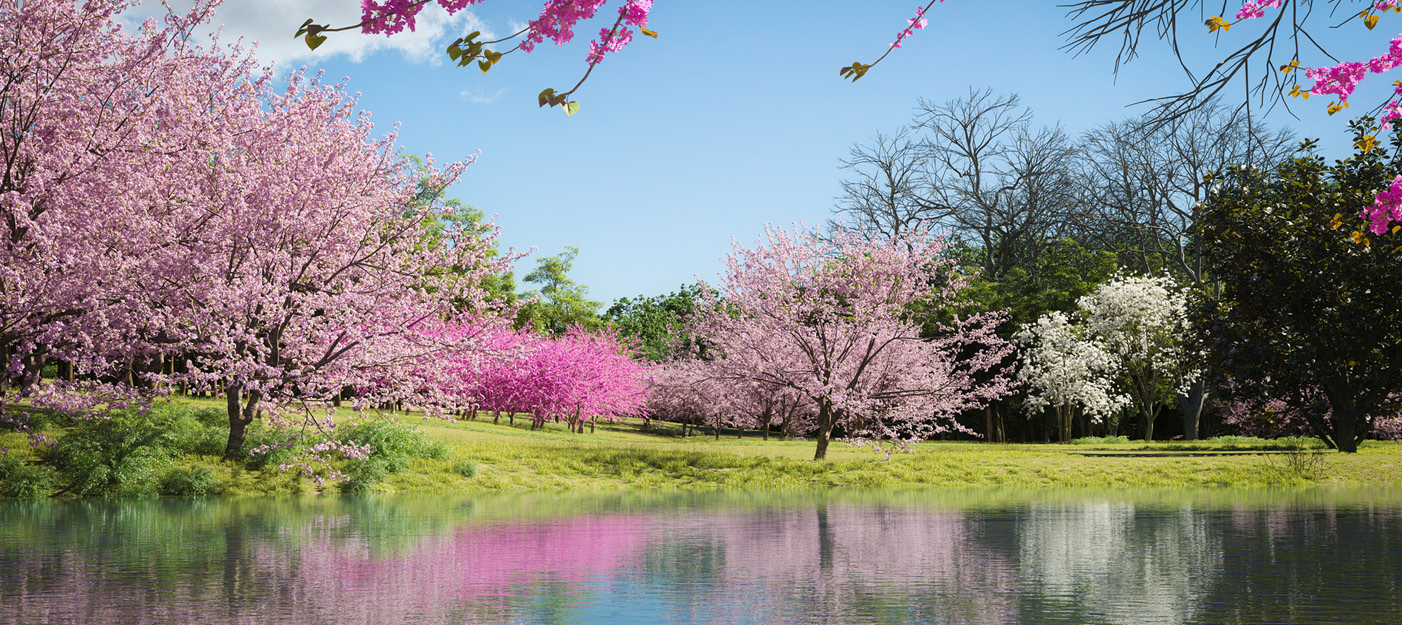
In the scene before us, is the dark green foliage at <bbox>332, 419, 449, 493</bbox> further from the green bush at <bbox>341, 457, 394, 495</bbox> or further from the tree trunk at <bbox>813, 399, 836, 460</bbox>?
the tree trunk at <bbox>813, 399, 836, 460</bbox>

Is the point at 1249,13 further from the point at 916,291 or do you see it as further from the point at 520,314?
the point at 520,314

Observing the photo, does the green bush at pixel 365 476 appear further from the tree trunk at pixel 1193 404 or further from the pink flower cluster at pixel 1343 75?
the tree trunk at pixel 1193 404

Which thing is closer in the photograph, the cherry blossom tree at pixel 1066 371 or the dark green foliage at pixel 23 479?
the dark green foliage at pixel 23 479

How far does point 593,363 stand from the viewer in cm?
4603

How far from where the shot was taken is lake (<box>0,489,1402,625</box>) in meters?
6.05

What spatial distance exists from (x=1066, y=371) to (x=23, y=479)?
37.8 m

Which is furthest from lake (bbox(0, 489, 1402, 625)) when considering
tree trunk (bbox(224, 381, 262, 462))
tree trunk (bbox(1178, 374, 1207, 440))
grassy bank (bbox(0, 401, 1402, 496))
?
tree trunk (bbox(1178, 374, 1207, 440))

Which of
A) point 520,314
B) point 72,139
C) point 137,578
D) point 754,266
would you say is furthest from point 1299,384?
point 520,314

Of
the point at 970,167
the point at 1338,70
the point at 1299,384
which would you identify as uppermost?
the point at 970,167

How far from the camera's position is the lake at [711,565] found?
19.8ft

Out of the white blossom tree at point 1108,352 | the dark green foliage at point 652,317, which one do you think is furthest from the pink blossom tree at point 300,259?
the dark green foliage at point 652,317

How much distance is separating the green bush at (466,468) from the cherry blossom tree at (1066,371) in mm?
27813

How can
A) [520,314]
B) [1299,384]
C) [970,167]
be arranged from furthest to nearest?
[520,314]
[970,167]
[1299,384]

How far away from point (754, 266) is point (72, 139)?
16.5 meters
